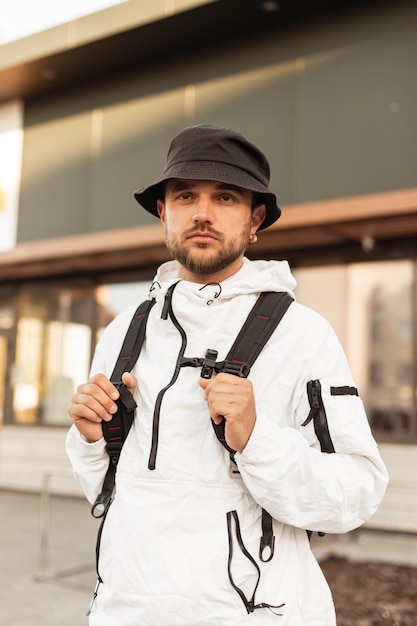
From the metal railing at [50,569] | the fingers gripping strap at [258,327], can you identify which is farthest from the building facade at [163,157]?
the fingers gripping strap at [258,327]

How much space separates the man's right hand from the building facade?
19.1 ft

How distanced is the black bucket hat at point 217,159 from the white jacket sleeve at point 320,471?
54cm

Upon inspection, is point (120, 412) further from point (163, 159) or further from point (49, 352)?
point (49, 352)

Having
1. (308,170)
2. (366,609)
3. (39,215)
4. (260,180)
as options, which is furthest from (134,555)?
(39,215)

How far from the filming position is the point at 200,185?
164 centimetres

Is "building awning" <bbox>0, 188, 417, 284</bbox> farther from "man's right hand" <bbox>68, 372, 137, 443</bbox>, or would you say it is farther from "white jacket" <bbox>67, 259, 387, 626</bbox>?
"man's right hand" <bbox>68, 372, 137, 443</bbox>

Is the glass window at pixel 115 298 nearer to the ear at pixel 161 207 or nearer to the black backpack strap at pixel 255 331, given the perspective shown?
the ear at pixel 161 207

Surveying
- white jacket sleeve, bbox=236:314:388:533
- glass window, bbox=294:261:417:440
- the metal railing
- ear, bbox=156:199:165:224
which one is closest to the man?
white jacket sleeve, bbox=236:314:388:533

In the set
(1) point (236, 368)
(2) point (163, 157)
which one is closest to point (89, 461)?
(1) point (236, 368)

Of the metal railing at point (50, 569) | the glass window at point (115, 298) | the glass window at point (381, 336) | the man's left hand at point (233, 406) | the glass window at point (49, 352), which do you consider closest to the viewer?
the man's left hand at point (233, 406)

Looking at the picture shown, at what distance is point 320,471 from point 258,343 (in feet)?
1.03

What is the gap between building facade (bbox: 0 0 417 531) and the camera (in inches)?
314

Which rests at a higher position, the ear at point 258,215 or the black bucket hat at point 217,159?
the black bucket hat at point 217,159

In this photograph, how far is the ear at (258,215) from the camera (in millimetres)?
1750
